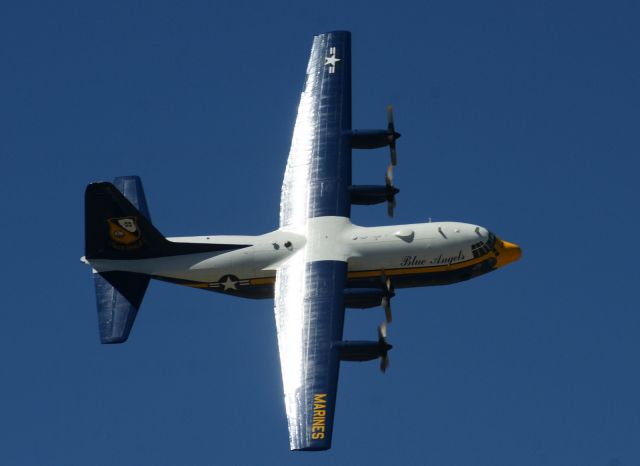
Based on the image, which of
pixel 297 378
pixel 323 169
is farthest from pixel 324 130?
pixel 297 378

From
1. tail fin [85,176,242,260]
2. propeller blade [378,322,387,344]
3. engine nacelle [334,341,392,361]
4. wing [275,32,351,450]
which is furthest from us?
tail fin [85,176,242,260]

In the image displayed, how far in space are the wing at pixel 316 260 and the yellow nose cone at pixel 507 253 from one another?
31.7 ft

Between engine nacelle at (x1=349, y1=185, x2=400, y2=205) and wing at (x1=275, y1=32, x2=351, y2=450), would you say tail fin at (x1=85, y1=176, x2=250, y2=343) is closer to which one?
wing at (x1=275, y1=32, x2=351, y2=450)

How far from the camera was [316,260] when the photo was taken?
94.4 meters

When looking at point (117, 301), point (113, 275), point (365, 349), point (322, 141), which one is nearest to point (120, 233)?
point (113, 275)

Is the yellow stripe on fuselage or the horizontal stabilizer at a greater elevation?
the yellow stripe on fuselage

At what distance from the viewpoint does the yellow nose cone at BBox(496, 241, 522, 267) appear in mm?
97750

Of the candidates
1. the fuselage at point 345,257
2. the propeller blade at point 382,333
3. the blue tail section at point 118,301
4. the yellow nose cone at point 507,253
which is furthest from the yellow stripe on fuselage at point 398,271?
the propeller blade at point 382,333

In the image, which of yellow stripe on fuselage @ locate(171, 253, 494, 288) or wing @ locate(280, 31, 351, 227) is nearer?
yellow stripe on fuselage @ locate(171, 253, 494, 288)

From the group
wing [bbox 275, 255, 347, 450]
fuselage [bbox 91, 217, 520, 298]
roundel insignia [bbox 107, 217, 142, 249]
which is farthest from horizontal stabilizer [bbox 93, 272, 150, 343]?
wing [bbox 275, 255, 347, 450]

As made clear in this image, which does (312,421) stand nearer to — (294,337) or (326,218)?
(294,337)

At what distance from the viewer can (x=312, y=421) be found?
85.8 m

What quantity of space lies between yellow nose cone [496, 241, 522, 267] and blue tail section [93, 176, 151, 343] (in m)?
21.3

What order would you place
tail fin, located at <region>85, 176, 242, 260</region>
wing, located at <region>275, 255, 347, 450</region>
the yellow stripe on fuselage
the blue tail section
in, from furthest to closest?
1. the yellow stripe on fuselage
2. tail fin, located at <region>85, 176, 242, 260</region>
3. the blue tail section
4. wing, located at <region>275, 255, 347, 450</region>
